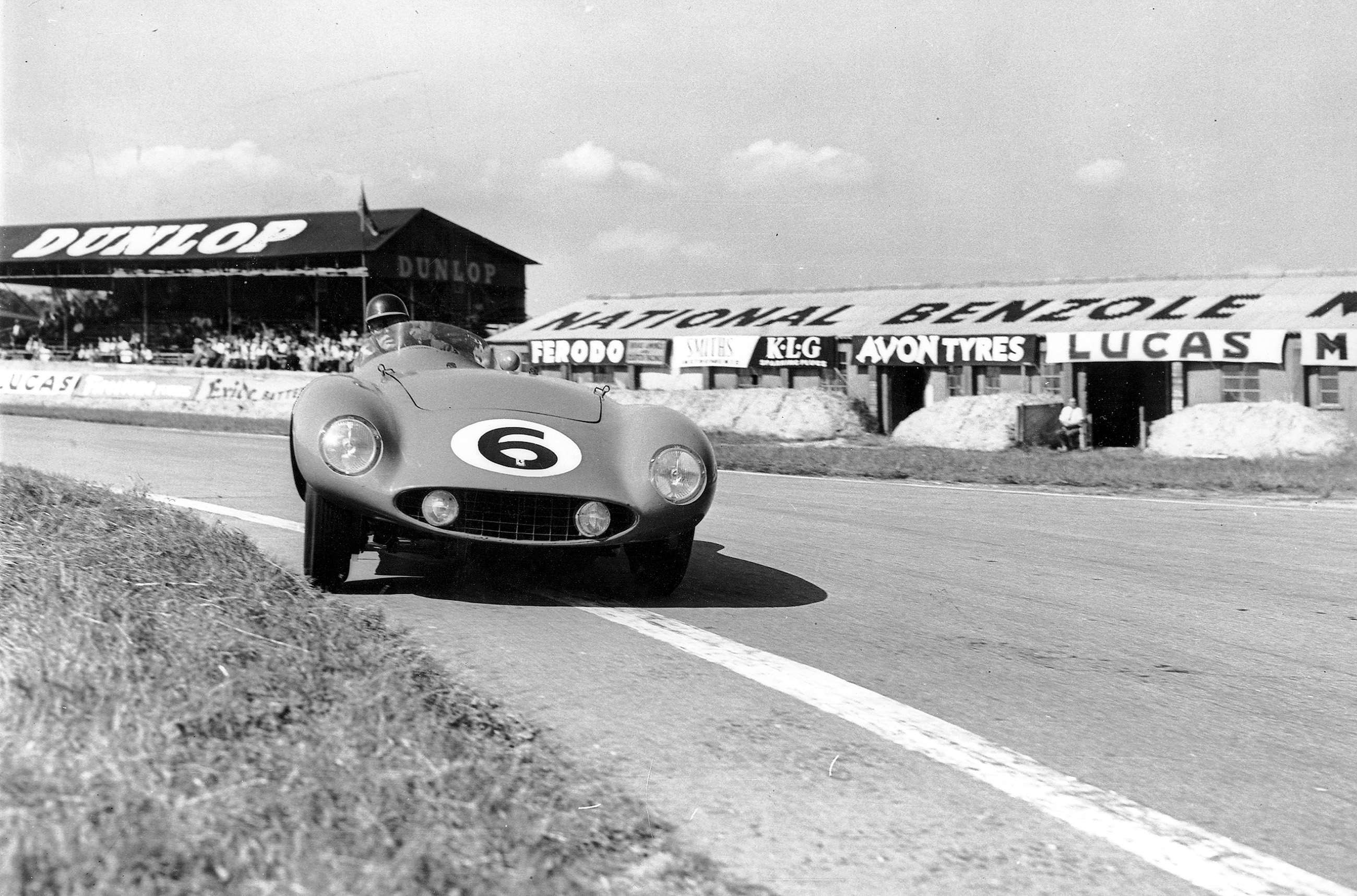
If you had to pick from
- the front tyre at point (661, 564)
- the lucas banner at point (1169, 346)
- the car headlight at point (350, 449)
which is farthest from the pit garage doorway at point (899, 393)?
the car headlight at point (350, 449)

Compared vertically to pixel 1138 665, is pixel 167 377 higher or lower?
higher

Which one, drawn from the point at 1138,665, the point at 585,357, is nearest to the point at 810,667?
the point at 1138,665

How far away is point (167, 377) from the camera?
31.4 m

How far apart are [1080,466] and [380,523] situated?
11.8m

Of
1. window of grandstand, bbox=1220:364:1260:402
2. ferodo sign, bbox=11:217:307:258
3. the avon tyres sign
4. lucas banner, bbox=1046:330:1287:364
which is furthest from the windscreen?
ferodo sign, bbox=11:217:307:258

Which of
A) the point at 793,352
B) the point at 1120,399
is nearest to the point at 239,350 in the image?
the point at 793,352

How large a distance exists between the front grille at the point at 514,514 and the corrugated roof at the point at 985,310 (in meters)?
23.0

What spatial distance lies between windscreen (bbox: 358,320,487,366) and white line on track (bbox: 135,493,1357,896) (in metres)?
2.79

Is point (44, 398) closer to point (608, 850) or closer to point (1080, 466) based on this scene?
point (1080, 466)

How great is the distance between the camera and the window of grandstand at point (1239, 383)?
25.1m

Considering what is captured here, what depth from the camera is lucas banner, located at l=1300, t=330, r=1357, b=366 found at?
2364 cm

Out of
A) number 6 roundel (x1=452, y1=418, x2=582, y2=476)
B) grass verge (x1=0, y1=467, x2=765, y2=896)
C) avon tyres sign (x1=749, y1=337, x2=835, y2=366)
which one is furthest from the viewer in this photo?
avon tyres sign (x1=749, y1=337, x2=835, y2=366)

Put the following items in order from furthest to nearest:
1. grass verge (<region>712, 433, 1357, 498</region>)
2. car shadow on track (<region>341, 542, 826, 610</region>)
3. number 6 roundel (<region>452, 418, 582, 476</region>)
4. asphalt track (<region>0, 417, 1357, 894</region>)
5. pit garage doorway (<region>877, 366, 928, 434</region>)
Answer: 1. pit garage doorway (<region>877, 366, 928, 434</region>)
2. grass verge (<region>712, 433, 1357, 498</region>)
3. car shadow on track (<region>341, 542, 826, 610</region>)
4. number 6 roundel (<region>452, 418, 582, 476</region>)
5. asphalt track (<region>0, 417, 1357, 894</region>)

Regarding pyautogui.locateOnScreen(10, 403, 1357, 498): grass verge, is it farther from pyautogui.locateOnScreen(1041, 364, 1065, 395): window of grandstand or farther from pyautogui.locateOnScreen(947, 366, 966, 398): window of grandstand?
pyautogui.locateOnScreen(947, 366, 966, 398): window of grandstand
